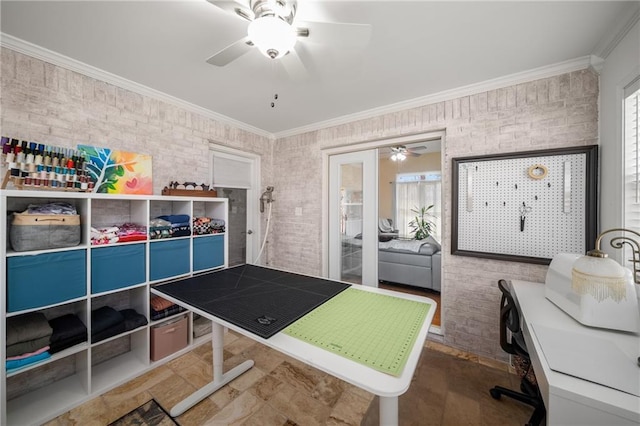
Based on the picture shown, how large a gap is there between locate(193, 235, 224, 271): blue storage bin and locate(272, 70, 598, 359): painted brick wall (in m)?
1.86

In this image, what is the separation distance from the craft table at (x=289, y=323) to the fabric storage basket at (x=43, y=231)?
25.4 inches

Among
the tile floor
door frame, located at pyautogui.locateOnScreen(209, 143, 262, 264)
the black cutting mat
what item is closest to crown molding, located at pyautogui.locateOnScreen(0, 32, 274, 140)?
door frame, located at pyautogui.locateOnScreen(209, 143, 262, 264)

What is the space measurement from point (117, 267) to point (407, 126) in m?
2.87

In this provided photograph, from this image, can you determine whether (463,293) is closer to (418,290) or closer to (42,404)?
(418,290)

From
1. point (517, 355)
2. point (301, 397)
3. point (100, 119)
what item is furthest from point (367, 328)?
point (100, 119)

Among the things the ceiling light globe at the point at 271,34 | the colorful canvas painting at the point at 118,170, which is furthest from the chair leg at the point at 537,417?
the colorful canvas painting at the point at 118,170

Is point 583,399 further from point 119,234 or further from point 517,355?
point 119,234

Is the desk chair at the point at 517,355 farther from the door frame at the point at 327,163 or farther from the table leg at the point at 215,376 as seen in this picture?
the table leg at the point at 215,376

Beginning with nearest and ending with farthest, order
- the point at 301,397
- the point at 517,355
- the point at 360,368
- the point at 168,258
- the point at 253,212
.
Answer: the point at 360,368
the point at 517,355
the point at 301,397
the point at 168,258
the point at 253,212

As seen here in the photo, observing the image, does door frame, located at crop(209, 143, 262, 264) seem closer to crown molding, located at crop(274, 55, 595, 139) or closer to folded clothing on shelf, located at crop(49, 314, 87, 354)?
crown molding, located at crop(274, 55, 595, 139)

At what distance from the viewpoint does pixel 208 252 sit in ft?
7.90

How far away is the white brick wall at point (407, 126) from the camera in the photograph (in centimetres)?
173

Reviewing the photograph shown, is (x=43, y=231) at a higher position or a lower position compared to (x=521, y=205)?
lower

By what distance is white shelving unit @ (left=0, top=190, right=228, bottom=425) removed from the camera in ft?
4.76
